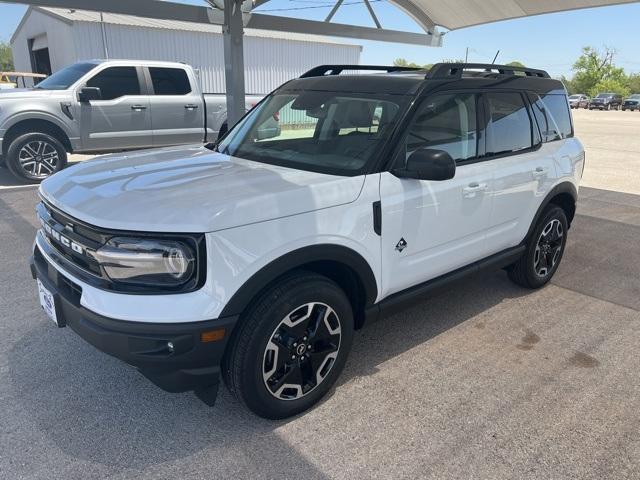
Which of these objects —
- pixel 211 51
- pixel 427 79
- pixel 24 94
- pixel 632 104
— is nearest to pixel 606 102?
pixel 632 104

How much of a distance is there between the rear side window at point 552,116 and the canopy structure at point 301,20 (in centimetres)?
511

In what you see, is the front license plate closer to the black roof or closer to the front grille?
the front grille

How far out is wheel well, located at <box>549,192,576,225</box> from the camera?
14.9ft

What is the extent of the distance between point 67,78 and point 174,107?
1.85 metres

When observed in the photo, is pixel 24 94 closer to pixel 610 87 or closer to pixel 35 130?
pixel 35 130

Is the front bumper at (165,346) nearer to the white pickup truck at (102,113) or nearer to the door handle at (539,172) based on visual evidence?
the door handle at (539,172)

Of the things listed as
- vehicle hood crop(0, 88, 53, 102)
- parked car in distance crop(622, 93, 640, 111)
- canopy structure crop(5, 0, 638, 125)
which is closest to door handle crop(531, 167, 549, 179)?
canopy structure crop(5, 0, 638, 125)

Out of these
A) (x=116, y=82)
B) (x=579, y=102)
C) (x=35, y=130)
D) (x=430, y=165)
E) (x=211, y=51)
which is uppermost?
(x=211, y=51)

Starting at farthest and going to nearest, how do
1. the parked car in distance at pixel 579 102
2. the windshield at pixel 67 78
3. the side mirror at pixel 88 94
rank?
the parked car in distance at pixel 579 102, the windshield at pixel 67 78, the side mirror at pixel 88 94

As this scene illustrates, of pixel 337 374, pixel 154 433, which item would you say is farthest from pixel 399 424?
pixel 154 433

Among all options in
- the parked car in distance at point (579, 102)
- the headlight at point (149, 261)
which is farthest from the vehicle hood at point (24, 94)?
the parked car in distance at point (579, 102)

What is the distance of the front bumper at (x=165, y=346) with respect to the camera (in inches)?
88.4

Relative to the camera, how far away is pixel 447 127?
11.1 feet

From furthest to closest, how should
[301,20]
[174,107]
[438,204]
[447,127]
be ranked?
[301,20] → [174,107] → [447,127] → [438,204]
